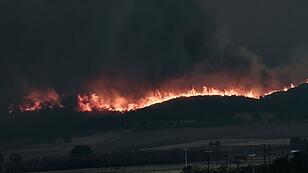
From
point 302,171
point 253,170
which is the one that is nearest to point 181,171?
point 253,170

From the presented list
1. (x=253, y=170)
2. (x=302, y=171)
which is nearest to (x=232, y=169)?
(x=253, y=170)

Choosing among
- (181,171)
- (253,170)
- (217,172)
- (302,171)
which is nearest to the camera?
(302,171)

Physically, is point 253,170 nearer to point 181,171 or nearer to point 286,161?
point 286,161

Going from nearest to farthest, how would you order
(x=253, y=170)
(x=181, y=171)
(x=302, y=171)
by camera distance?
1. (x=302, y=171)
2. (x=253, y=170)
3. (x=181, y=171)

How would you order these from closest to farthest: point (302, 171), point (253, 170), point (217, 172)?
point (302, 171) < point (253, 170) < point (217, 172)

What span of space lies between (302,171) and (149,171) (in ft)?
173

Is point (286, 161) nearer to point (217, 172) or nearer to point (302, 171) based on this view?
point (302, 171)

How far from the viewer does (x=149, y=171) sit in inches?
7731

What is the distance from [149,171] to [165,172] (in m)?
9.58

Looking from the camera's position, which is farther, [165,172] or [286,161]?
[165,172]

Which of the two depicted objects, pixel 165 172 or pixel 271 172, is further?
pixel 165 172

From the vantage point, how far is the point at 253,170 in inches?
6452

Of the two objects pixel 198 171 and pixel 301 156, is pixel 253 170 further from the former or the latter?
pixel 198 171

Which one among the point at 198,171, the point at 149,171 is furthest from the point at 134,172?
the point at 198,171
